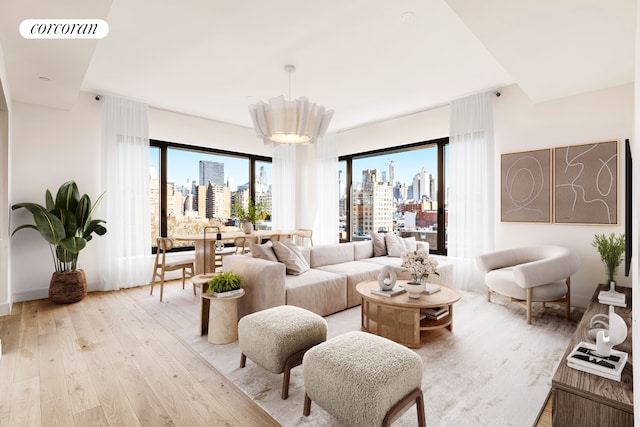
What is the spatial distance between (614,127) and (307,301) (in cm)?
388

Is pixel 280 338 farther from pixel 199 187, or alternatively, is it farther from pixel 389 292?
pixel 199 187

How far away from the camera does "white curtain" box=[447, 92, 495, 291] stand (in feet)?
14.5

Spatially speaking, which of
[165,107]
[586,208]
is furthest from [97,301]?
[586,208]

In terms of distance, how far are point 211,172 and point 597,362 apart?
5958mm

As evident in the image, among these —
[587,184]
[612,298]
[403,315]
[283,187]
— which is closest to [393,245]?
[403,315]

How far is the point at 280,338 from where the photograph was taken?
6.81 feet

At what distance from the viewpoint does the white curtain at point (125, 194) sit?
4562 millimetres

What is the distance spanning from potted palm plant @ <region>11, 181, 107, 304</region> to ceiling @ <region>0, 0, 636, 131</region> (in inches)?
49.4

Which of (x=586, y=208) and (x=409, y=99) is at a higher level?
(x=409, y=99)

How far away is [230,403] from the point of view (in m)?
1.97

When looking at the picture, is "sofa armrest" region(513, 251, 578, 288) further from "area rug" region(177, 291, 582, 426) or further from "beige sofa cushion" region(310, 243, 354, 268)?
"beige sofa cushion" region(310, 243, 354, 268)

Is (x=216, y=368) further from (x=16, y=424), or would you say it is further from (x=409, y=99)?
(x=409, y=99)

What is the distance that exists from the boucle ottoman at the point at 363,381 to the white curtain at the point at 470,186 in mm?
3274

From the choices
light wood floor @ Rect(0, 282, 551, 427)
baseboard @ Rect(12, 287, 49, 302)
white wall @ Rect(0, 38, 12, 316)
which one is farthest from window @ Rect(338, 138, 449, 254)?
white wall @ Rect(0, 38, 12, 316)
